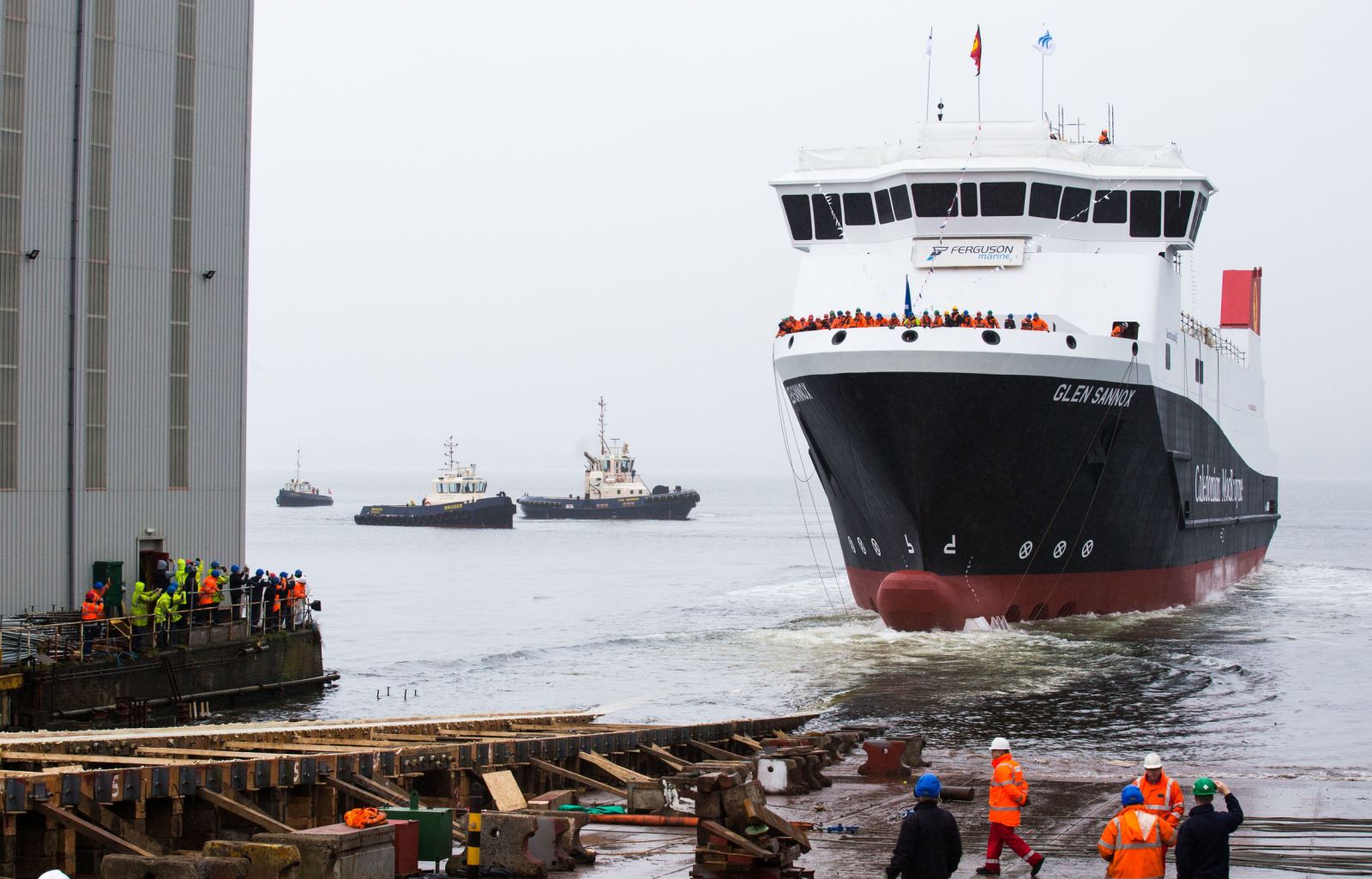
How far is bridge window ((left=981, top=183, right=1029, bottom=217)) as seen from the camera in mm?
28797

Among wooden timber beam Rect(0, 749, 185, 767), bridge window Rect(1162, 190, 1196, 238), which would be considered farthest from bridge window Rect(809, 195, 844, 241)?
wooden timber beam Rect(0, 749, 185, 767)

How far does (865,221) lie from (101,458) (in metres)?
15.2

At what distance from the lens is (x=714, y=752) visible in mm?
15812

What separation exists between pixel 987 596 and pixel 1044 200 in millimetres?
7830

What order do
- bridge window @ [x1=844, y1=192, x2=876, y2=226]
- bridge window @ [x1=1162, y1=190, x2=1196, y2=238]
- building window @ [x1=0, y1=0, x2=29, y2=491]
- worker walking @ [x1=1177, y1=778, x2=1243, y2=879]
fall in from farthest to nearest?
bridge window @ [x1=844, y1=192, x2=876, y2=226]
bridge window @ [x1=1162, y1=190, x2=1196, y2=238]
building window @ [x1=0, y1=0, x2=29, y2=491]
worker walking @ [x1=1177, y1=778, x2=1243, y2=879]

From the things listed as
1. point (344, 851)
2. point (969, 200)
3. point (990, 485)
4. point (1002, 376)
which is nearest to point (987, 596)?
point (990, 485)

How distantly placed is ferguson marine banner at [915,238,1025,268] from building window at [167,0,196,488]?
13436 mm

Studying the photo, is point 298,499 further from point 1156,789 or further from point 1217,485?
point 1156,789

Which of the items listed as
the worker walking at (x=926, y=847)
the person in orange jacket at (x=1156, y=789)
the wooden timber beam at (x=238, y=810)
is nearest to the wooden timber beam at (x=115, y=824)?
the wooden timber beam at (x=238, y=810)

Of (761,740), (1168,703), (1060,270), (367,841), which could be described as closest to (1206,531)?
(1060,270)

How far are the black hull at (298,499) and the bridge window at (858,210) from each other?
128 m

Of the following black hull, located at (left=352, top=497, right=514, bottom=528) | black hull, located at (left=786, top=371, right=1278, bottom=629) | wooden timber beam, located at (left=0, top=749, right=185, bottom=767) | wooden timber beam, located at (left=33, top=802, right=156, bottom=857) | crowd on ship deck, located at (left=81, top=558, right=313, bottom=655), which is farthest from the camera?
black hull, located at (left=352, top=497, right=514, bottom=528)

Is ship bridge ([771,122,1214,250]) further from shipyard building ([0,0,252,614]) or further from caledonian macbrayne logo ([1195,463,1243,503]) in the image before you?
shipyard building ([0,0,252,614])

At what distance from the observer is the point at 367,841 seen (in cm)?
931
